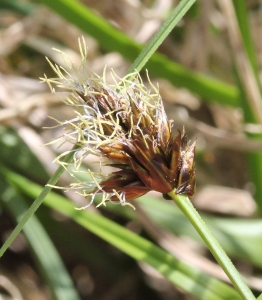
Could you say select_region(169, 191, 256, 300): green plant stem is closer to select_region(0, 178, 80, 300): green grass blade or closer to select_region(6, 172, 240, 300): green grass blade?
select_region(6, 172, 240, 300): green grass blade

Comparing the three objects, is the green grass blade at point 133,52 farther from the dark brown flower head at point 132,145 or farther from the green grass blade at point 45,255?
the dark brown flower head at point 132,145

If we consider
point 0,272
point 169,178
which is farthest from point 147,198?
point 169,178

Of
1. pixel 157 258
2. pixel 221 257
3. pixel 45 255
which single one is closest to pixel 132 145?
pixel 221 257

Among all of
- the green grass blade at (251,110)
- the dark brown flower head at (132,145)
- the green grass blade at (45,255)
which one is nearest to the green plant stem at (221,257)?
the dark brown flower head at (132,145)

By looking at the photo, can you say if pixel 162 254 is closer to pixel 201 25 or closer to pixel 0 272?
pixel 0 272

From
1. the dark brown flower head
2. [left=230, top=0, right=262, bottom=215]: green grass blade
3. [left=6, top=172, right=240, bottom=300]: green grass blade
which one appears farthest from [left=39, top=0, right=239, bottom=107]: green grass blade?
the dark brown flower head
